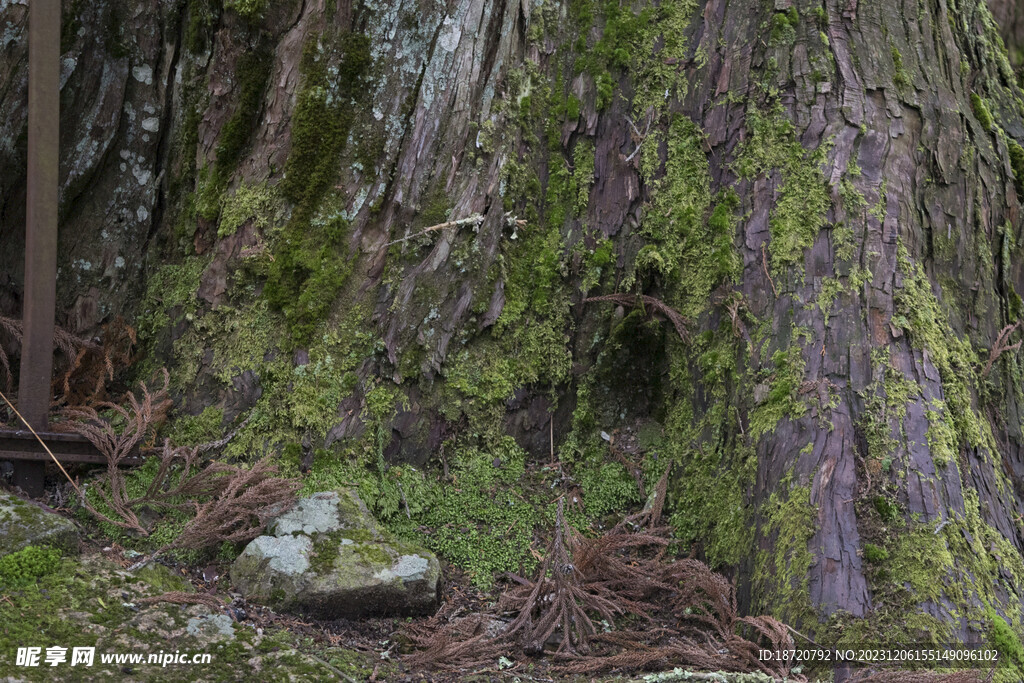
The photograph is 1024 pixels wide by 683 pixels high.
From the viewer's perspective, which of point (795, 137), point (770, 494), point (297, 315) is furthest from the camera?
point (297, 315)

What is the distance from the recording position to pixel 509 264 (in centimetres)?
411

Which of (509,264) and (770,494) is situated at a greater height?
(509,264)

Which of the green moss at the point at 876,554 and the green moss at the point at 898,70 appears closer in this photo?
the green moss at the point at 876,554

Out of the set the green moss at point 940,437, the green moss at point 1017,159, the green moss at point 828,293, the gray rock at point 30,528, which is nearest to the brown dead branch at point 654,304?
the green moss at point 828,293

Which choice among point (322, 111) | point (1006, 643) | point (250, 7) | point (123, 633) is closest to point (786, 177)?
point (1006, 643)

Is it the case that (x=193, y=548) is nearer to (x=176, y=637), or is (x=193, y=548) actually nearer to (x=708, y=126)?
(x=176, y=637)

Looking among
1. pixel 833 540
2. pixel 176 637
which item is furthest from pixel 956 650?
pixel 176 637

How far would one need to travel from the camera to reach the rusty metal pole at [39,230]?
362 cm

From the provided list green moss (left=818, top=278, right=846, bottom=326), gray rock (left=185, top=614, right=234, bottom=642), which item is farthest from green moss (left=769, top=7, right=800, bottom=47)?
gray rock (left=185, top=614, right=234, bottom=642)

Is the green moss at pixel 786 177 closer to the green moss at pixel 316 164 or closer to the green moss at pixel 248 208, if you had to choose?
the green moss at pixel 316 164

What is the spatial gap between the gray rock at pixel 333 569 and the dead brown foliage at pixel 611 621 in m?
0.20

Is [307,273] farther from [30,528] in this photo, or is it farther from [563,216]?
[30,528]

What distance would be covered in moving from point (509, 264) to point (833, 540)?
7.15 feet

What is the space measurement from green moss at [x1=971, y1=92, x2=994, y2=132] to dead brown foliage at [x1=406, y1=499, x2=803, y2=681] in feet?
9.86
